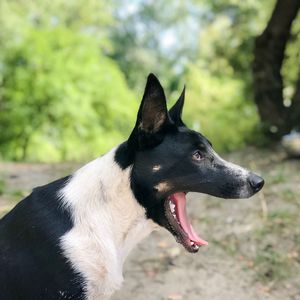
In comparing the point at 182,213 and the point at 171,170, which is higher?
the point at 171,170

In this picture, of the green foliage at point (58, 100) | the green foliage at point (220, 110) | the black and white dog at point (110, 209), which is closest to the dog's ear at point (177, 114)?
the black and white dog at point (110, 209)

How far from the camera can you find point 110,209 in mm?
2727

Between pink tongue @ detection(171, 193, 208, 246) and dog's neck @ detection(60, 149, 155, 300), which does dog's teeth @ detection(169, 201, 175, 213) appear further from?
dog's neck @ detection(60, 149, 155, 300)

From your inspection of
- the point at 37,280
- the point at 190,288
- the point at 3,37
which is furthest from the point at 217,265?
the point at 3,37

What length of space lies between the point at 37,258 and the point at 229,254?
9.29 feet

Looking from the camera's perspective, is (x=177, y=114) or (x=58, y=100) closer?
(x=177, y=114)

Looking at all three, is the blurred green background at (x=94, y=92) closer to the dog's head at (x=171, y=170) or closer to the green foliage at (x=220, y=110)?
the green foliage at (x=220, y=110)

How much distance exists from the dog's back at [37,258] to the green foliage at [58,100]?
7524 millimetres

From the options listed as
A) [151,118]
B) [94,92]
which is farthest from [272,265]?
[94,92]

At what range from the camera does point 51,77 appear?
10008mm

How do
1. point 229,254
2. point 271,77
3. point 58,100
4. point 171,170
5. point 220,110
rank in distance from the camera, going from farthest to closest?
point 220,110 → point 58,100 → point 271,77 → point 229,254 → point 171,170

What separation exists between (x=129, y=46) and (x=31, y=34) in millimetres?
35644

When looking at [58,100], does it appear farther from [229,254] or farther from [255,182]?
[255,182]

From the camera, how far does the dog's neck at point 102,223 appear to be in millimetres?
2570
